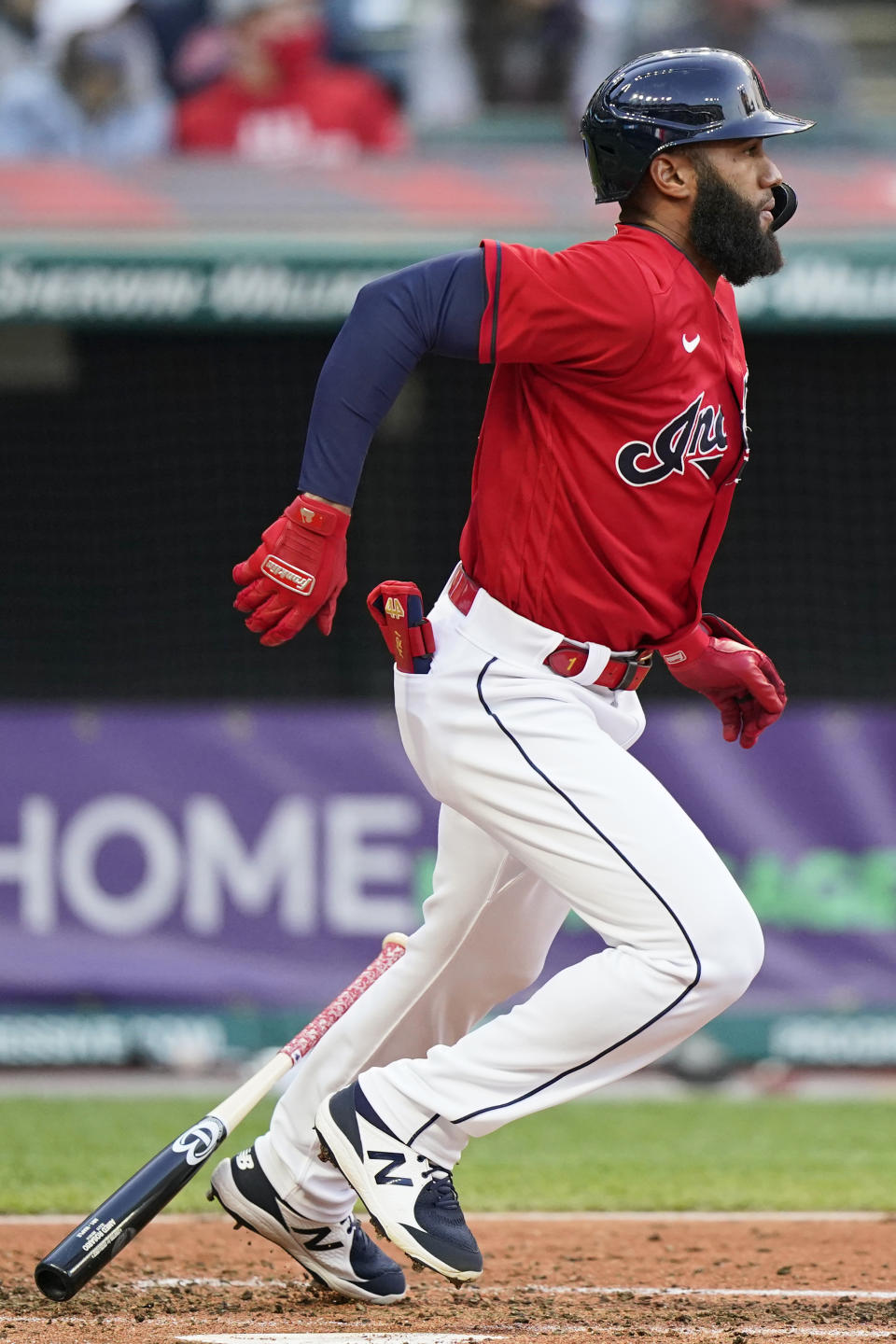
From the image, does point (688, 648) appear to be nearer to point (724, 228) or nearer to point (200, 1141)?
point (724, 228)

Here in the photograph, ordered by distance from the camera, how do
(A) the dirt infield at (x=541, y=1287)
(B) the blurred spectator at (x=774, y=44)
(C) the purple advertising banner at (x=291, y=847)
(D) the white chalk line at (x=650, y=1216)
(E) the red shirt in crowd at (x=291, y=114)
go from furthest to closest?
1. (B) the blurred spectator at (x=774, y=44)
2. (E) the red shirt in crowd at (x=291, y=114)
3. (C) the purple advertising banner at (x=291, y=847)
4. (D) the white chalk line at (x=650, y=1216)
5. (A) the dirt infield at (x=541, y=1287)

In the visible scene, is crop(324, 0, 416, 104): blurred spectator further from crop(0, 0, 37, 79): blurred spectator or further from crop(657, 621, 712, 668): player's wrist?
crop(657, 621, 712, 668): player's wrist

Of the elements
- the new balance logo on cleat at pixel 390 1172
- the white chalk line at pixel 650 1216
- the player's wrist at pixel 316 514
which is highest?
the player's wrist at pixel 316 514

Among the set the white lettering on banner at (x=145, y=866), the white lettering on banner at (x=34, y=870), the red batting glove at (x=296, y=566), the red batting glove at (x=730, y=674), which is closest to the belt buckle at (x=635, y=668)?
the red batting glove at (x=730, y=674)

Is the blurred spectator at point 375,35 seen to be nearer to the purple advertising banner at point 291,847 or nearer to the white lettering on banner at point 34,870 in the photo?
the purple advertising banner at point 291,847

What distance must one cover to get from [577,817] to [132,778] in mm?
4142

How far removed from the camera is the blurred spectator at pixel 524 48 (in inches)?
305

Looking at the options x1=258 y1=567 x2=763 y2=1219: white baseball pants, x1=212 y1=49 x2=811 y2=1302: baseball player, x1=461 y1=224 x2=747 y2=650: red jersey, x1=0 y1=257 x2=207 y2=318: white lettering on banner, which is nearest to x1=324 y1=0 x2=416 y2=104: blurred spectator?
x1=0 y1=257 x2=207 y2=318: white lettering on banner

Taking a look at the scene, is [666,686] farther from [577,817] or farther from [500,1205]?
[577,817]

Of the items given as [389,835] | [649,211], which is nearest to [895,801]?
[389,835]

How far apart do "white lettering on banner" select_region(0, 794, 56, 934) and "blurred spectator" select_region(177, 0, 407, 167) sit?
289 centimetres

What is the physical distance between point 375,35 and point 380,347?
19.7 feet

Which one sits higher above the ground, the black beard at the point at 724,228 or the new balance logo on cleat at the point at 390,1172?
the black beard at the point at 724,228

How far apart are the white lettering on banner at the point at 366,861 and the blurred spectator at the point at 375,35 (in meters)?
3.16
